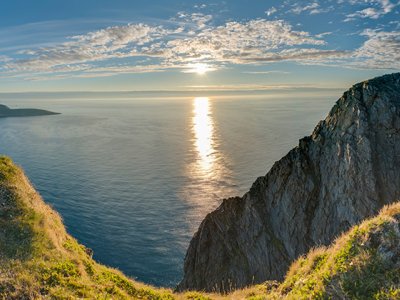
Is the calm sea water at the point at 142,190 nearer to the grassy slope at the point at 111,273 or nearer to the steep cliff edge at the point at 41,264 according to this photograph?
the steep cliff edge at the point at 41,264

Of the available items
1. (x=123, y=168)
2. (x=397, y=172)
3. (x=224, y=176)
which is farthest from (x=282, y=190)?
(x=123, y=168)

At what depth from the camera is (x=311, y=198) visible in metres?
38.9

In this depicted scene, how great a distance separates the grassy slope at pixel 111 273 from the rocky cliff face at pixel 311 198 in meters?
19.5

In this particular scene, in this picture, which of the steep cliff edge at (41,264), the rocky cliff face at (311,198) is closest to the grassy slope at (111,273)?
the steep cliff edge at (41,264)

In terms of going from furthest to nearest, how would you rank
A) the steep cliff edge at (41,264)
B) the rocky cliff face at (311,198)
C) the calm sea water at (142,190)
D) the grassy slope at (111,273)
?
the calm sea water at (142,190) → the rocky cliff face at (311,198) → the steep cliff edge at (41,264) → the grassy slope at (111,273)

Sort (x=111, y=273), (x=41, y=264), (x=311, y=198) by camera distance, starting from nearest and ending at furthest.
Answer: (x=41, y=264) < (x=111, y=273) < (x=311, y=198)

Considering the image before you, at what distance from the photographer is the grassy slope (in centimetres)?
1227

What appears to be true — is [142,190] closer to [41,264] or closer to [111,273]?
[111,273]

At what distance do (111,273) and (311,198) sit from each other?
Answer: 2560cm

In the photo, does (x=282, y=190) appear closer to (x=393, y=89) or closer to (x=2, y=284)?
(x=393, y=89)

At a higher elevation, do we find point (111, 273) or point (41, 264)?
point (41, 264)

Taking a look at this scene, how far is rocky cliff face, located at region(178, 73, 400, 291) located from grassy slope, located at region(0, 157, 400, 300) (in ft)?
64.1

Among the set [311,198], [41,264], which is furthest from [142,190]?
[41,264]

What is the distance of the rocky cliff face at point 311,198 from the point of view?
35469 millimetres
